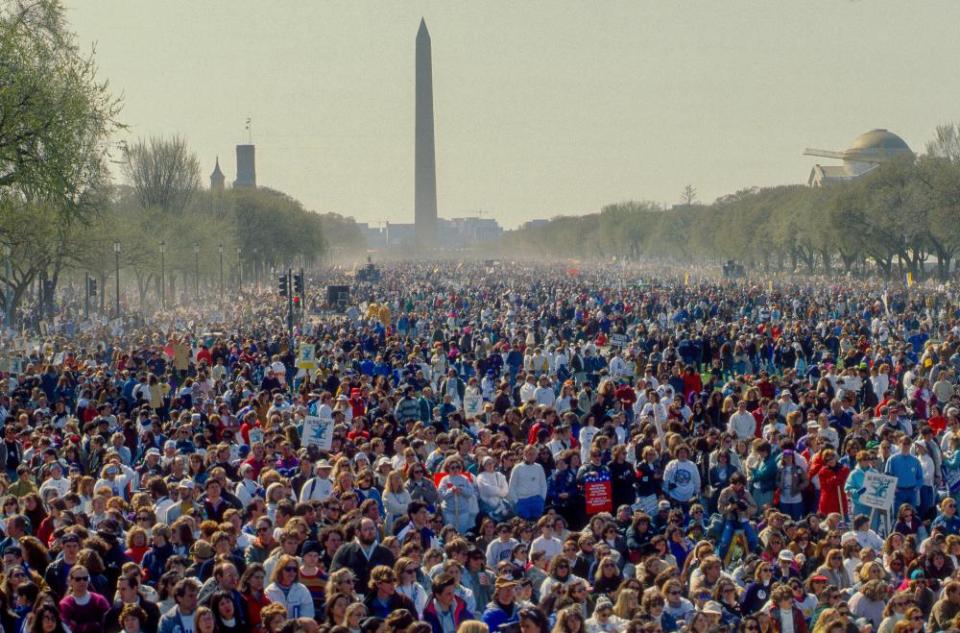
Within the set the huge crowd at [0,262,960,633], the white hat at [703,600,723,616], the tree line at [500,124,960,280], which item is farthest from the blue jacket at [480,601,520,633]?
the tree line at [500,124,960,280]

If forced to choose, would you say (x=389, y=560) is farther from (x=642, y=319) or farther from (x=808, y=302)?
(x=808, y=302)

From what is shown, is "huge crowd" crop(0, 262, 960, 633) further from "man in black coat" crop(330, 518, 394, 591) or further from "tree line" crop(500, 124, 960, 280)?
"tree line" crop(500, 124, 960, 280)

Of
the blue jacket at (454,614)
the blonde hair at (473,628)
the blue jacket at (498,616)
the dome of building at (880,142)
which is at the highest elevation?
the dome of building at (880,142)

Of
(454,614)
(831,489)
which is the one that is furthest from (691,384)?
(454,614)

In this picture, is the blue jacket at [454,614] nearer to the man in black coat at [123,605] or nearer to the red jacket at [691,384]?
the man in black coat at [123,605]

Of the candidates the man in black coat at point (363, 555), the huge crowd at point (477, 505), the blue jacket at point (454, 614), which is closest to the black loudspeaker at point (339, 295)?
the huge crowd at point (477, 505)

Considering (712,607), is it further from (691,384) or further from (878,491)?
(691,384)

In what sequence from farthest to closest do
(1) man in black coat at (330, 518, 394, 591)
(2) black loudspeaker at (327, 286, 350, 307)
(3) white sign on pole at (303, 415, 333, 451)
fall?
1. (2) black loudspeaker at (327, 286, 350, 307)
2. (3) white sign on pole at (303, 415, 333, 451)
3. (1) man in black coat at (330, 518, 394, 591)
